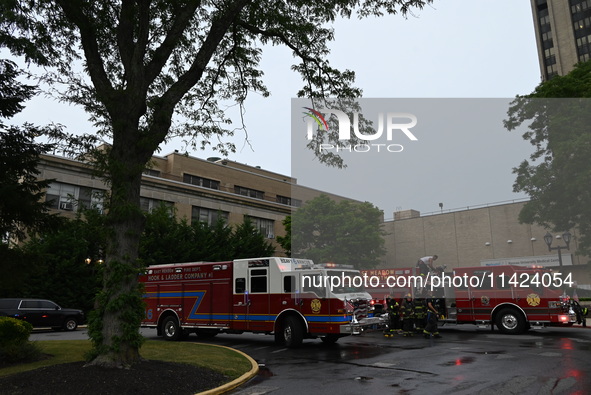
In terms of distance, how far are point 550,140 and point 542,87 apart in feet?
14.2

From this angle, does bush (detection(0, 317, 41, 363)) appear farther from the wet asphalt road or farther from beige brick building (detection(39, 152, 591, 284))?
beige brick building (detection(39, 152, 591, 284))

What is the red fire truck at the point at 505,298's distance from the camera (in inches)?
648

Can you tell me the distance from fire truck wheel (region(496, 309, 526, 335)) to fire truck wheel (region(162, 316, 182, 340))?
11932 millimetres

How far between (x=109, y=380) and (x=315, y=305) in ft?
24.4

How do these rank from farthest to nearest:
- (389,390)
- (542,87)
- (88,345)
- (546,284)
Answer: (542,87) < (546,284) < (88,345) < (389,390)

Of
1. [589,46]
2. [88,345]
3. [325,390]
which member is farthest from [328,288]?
[589,46]

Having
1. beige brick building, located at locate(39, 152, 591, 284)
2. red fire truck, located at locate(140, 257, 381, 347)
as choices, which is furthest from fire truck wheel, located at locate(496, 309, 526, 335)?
beige brick building, located at locate(39, 152, 591, 284)

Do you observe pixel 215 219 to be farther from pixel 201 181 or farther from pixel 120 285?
pixel 120 285

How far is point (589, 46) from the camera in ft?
262

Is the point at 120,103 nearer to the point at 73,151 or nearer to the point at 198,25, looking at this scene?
the point at 73,151

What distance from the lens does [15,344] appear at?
10.9m

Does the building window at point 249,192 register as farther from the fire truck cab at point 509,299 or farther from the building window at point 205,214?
the fire truck cab at point 509,299

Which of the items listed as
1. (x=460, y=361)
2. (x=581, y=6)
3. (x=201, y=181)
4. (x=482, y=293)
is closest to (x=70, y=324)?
(x=482, y=293)

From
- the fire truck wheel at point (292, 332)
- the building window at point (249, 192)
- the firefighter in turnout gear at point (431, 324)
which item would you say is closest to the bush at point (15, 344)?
the fire truck wheel at point (292, 332)
